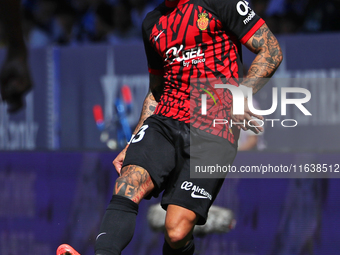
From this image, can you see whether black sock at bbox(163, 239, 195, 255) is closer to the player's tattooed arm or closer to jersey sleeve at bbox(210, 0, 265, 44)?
the player's tattooed arm

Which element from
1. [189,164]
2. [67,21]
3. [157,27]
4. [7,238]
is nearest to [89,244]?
[7,238]

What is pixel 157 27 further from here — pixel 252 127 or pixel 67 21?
pixel 67 21

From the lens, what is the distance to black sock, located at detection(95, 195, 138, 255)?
268 cm

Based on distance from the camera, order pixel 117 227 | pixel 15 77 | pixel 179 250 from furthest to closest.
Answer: pixel 15 77
pixel 179 250
pixel 117 227

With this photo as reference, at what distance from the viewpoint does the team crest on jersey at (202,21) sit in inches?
125

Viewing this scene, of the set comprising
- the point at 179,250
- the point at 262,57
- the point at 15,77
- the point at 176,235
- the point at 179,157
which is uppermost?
the point at 15,77

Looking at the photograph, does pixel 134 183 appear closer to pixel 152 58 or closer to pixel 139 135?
pixel 139 135

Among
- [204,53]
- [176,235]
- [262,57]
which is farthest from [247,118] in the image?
[176,235]

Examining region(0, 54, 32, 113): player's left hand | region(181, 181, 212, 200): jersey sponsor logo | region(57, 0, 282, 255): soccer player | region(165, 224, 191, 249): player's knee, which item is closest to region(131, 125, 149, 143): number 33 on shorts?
region(57, 0, 282, 255): soccer player

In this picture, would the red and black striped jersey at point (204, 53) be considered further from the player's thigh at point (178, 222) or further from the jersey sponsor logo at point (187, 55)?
the player's thigh at point (178, 222)

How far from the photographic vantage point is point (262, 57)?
3115 mm

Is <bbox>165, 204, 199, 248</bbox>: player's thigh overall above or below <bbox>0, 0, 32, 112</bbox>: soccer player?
below

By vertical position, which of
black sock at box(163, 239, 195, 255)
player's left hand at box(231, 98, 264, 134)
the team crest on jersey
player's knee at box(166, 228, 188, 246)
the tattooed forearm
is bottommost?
black sock at box(163, 239, 195, 255)

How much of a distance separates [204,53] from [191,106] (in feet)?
1.14
